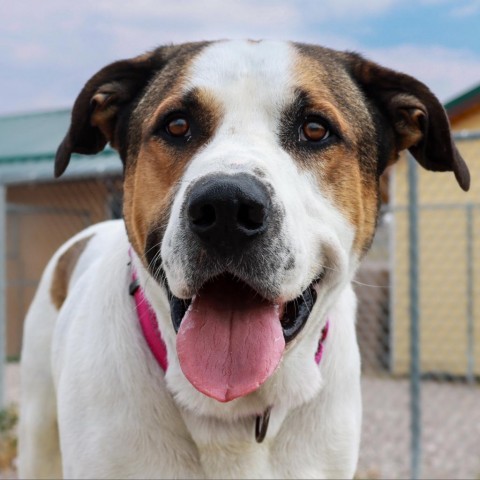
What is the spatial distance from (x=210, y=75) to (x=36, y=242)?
9.29 m

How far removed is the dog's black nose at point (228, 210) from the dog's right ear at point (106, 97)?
102cm

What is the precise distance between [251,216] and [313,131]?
0.58 metres

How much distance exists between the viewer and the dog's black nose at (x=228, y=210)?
1962 millimetres

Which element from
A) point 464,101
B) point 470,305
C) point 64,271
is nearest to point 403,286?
point 470,305

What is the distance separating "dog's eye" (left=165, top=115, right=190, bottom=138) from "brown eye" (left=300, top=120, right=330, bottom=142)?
367mm

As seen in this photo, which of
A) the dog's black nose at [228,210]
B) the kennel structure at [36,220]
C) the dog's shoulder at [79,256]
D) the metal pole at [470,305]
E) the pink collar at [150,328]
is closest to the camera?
the dog's black nose at [228,210]

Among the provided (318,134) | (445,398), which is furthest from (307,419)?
(445,398)

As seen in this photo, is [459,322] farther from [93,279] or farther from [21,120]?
[21,120]

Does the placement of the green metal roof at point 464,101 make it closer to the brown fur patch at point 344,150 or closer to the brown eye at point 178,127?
the brown fur patch at point 344,150

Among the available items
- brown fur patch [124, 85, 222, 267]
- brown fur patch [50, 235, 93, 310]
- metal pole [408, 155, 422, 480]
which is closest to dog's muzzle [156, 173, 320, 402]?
brown fur patch [124, 85, 222, 267]

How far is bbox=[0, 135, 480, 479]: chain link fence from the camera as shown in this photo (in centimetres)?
901

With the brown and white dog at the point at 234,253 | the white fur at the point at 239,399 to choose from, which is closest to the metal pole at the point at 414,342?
the brown and white dog at the point at 234,253

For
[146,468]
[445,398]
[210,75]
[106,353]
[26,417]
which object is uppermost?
[210,75]

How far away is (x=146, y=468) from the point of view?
8.20ft
